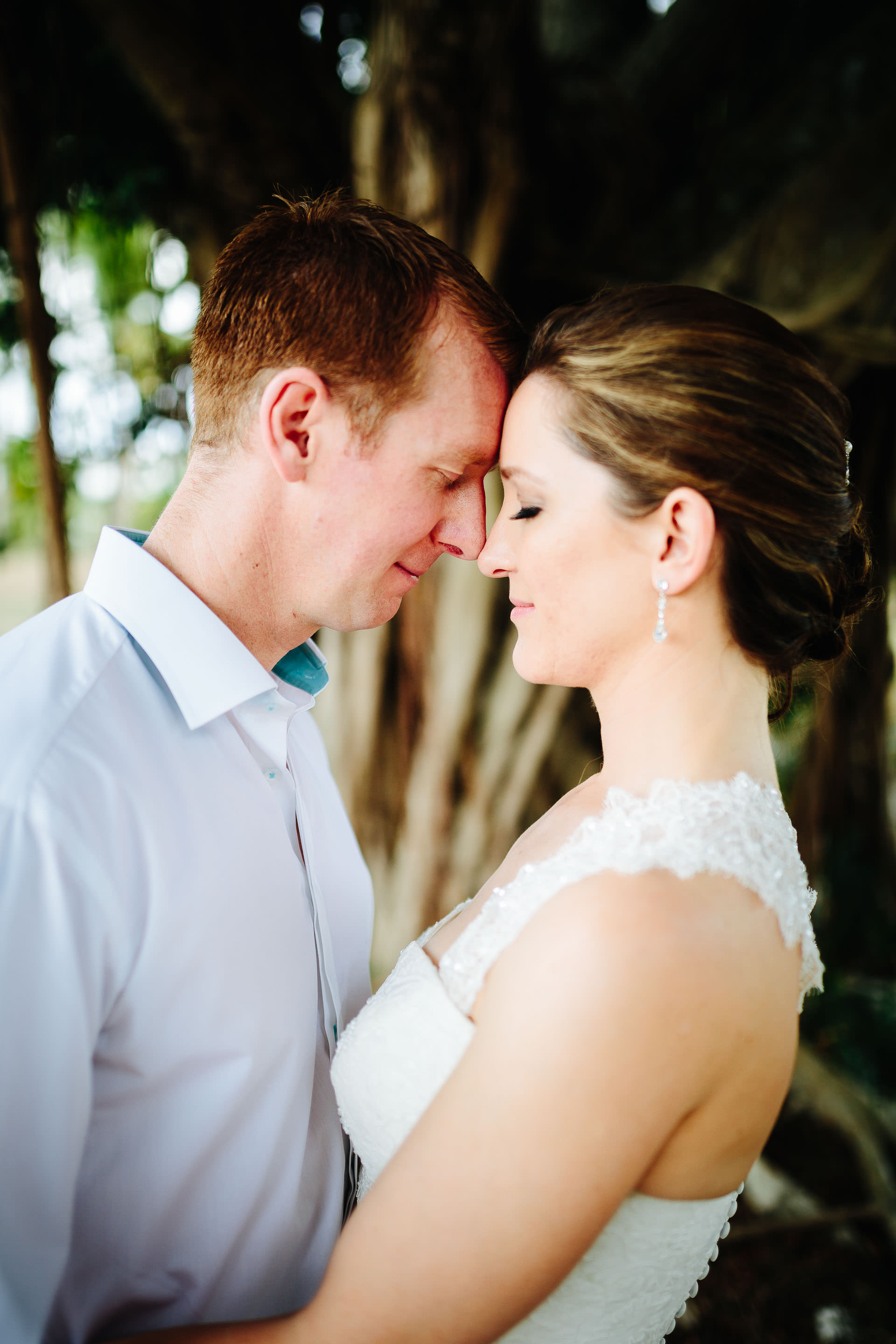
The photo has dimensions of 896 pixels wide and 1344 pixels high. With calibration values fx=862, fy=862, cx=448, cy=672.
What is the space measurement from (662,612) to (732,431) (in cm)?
21

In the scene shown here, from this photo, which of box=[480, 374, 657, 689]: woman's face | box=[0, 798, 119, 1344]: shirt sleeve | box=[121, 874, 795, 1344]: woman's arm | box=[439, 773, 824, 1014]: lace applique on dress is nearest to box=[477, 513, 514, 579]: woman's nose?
box=[480, 374, 657, 689]: woman's face

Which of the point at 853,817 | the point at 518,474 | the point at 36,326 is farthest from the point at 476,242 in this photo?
the point at 853,817

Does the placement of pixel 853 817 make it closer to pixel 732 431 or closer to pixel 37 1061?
pixel 732 431

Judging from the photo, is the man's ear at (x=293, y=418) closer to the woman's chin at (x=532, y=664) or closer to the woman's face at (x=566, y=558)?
the woman's face at (x=566, y=558)

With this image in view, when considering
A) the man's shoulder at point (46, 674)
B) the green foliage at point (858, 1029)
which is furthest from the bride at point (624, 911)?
the green foliage at point (858, 1029)

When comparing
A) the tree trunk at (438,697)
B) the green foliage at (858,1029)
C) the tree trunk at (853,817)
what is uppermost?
the tree trunk at (438,697)

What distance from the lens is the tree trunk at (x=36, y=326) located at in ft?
6.85

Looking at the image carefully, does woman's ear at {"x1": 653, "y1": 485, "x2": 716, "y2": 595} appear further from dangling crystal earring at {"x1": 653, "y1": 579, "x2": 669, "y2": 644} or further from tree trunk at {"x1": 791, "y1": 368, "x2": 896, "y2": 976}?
tree trunk at {"x1": 791, "y1": 368, "x2": 896, "y2": 976}

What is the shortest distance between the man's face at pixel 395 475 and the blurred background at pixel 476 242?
3.55 ft

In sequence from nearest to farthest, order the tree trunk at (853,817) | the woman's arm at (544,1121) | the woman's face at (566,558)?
the woman's arm at (544,1121), the woman's face at (566,558), the tree trunk at (853,817)

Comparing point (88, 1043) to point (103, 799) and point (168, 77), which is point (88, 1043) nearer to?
point (103, 799)

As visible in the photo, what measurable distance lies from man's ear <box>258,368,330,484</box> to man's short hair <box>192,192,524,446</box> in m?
0.03

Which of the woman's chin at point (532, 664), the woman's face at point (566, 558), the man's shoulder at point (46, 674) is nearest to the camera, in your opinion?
the man's shoulder at point (46, 674)

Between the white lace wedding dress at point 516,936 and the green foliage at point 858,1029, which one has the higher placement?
the white lace wedding dress at point 516,936
